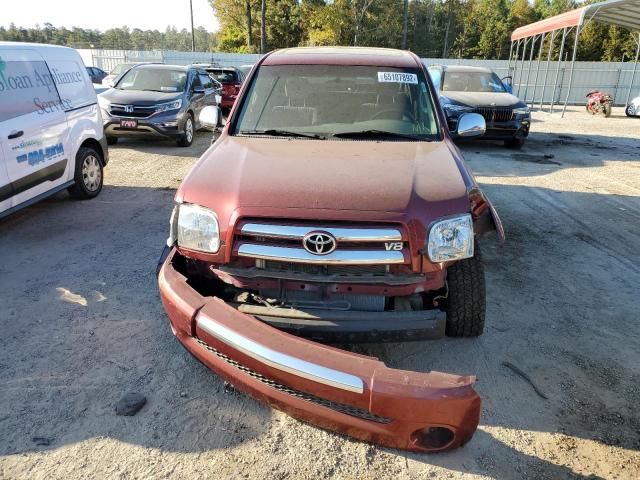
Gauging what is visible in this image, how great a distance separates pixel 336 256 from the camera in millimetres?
2625

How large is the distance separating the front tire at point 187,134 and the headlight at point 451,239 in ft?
29.4

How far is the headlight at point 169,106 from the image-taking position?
33.7ft

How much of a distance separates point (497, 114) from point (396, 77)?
296 inches

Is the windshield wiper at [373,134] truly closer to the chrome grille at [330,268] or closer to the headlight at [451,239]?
the headlight at [451,239]

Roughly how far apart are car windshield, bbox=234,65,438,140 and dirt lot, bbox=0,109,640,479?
1.60 meters

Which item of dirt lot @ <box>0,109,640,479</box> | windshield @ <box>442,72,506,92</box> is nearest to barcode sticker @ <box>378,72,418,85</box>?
dirt lot @ <box>0,109,640,479</box>

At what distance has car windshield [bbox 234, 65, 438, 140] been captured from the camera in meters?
3.91

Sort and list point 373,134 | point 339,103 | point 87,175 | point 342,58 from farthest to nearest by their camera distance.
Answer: point 87,175, point 342,58, point 339,103, point 373,134

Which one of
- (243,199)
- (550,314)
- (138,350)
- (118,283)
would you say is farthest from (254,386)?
(550,314)

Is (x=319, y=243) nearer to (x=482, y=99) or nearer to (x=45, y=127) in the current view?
(x=45, y=127)

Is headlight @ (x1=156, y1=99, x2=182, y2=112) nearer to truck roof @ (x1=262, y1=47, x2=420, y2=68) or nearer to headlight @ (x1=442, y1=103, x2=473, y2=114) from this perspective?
headlight @ (x1=442, y1=103, x2=473, y2=114)

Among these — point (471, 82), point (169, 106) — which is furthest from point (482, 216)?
point (471, 82)

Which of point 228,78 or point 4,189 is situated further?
point 228,78

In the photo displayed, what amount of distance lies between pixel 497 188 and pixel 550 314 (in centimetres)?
426
